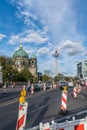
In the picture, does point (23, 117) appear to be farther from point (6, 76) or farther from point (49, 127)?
point (6, 76)

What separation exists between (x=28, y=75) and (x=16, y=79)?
79.8 feet

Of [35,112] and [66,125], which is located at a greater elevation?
[66,125]

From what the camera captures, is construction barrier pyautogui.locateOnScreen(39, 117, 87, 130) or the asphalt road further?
the asphalt road

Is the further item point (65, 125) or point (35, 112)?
point (35, 112)

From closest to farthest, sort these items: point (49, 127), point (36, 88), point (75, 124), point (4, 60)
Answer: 1. point (49, 127)
2. point (75, 124)
3. point (36, 88)
4. point (4, 60)

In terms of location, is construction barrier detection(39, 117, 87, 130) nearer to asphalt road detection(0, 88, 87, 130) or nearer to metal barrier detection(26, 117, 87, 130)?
metal barrier detection(26, 117, 87, 130)

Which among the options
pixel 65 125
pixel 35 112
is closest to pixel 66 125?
pixel 65 125

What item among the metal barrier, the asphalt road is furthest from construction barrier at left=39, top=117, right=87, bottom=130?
the asphalt road

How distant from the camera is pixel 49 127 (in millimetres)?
6855

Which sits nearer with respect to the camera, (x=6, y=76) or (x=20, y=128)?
A: (x=20, y=128)

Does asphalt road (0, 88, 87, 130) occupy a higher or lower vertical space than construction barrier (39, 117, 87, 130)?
lower

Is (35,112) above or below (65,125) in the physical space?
below

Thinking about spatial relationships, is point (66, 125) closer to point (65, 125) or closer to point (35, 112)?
point (65, 125)

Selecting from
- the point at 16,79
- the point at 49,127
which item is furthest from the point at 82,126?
the point at 16,79
